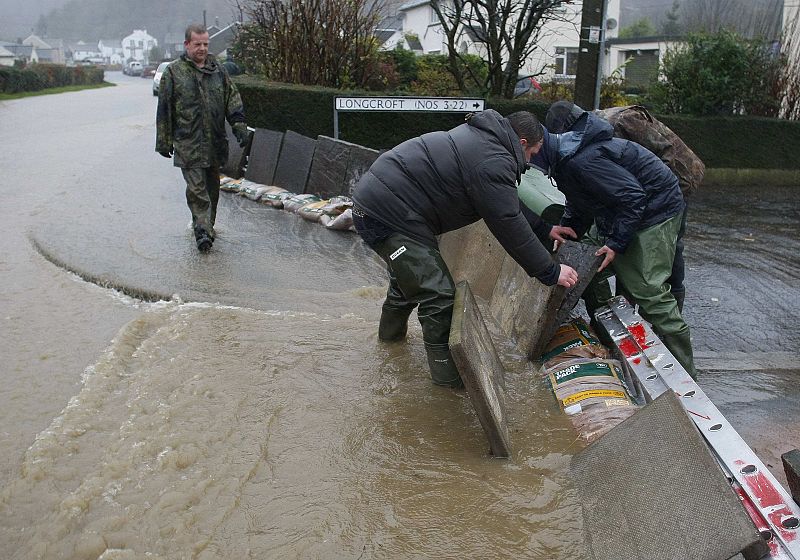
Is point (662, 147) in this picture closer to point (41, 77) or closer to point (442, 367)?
point (442, 367)

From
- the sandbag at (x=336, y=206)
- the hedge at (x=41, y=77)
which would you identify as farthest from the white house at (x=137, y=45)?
the sandbag at (x=336, y=206)

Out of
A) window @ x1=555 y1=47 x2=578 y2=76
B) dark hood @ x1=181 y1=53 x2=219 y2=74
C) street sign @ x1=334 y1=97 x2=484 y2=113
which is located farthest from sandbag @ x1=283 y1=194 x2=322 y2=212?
window @ x1=555 y1=47 x2=578 y2=76

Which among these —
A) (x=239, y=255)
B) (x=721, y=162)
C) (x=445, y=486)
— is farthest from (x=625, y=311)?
(x=721, y=162)

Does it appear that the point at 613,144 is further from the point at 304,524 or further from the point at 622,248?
the point at 304,524

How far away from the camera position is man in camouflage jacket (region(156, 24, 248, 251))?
6.89m

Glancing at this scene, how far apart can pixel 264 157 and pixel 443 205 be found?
6.81 meters

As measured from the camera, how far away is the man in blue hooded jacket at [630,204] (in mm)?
4547

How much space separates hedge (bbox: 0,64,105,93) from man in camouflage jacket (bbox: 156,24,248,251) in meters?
31.9

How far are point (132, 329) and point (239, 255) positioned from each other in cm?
208

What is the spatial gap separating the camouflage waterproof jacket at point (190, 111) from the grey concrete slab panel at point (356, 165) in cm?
231

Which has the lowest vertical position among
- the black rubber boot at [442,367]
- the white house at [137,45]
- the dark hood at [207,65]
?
the white house at [137,45]

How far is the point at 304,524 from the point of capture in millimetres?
3158

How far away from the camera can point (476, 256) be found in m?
6.51

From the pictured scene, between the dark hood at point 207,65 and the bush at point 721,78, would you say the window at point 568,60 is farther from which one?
the dark hood at point 207,65
